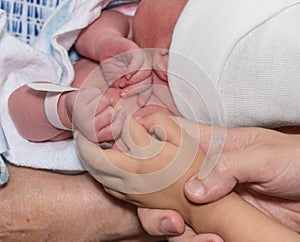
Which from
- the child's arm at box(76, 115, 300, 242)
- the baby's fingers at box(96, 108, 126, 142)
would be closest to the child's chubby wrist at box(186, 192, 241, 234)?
the child's arm at box(76, 115, 300, 242)

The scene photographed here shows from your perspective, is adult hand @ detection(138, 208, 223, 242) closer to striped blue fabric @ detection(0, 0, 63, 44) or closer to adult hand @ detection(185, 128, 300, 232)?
adult hand @ detection(185, 128, 300, 232)

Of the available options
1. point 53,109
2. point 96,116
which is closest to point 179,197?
point 96,116

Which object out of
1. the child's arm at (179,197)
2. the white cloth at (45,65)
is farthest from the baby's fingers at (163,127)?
the white cloth at (45,65)

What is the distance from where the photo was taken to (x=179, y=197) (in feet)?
2.69

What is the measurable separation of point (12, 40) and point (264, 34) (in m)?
0.43

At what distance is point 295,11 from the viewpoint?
0.88m

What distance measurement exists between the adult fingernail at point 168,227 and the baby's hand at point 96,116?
14cm

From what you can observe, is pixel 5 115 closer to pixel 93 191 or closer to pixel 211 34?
pixel 93 191

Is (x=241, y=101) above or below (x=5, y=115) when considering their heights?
above

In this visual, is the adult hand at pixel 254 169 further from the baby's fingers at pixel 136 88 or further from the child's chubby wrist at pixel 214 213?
the baby's fingers at pixel 136 88

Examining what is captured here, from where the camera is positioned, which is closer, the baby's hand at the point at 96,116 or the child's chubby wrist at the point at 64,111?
the baby's hand at the point at 96,116

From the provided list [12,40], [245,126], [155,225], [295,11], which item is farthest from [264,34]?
[12,40]

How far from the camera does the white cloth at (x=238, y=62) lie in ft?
2.88

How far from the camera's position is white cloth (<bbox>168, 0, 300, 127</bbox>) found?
0.88 meters
